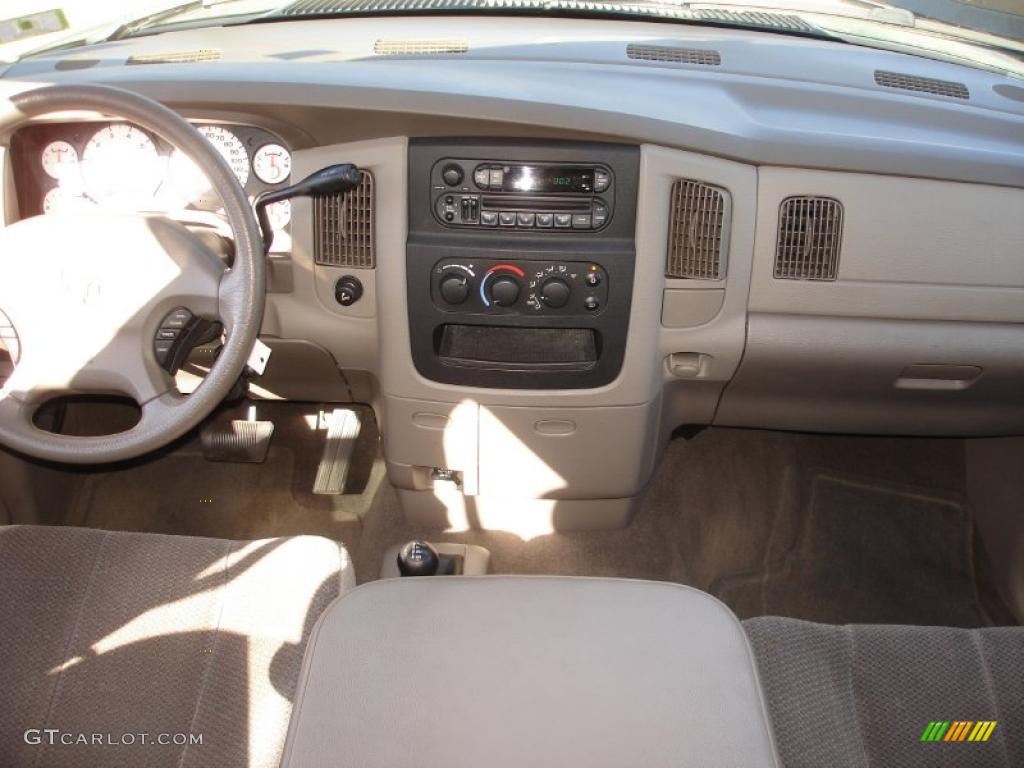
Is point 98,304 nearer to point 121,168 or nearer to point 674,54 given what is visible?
point 121,168

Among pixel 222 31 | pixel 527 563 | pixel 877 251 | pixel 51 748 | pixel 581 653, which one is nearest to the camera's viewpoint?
pixel 581 653

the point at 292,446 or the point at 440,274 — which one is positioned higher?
the point at 440,274

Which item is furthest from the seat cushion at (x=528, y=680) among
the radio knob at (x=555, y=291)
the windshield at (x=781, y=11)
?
the windshield at (x=781, y=11)

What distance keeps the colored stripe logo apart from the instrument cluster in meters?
1.52

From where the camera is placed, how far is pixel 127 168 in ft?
5.94

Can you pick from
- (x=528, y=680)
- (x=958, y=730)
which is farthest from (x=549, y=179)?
(x=958, y=730)

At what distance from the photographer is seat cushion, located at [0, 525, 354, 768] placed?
1300 mm

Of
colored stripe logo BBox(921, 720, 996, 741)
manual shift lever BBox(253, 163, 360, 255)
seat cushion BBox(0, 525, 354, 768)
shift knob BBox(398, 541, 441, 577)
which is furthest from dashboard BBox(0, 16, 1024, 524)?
colored stripe logo BBox(921, 720, 996, 741)

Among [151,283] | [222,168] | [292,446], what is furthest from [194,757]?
[292,446]

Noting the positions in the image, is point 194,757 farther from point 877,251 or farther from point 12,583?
point 877,251

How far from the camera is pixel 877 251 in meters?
1.81

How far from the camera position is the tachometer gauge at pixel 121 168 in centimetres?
179

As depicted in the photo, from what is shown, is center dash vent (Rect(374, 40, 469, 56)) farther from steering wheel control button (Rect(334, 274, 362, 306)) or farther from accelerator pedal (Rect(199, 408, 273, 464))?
accelerator pedal (Rect(199, 408, 273, 464))

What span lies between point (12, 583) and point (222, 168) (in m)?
0.78
